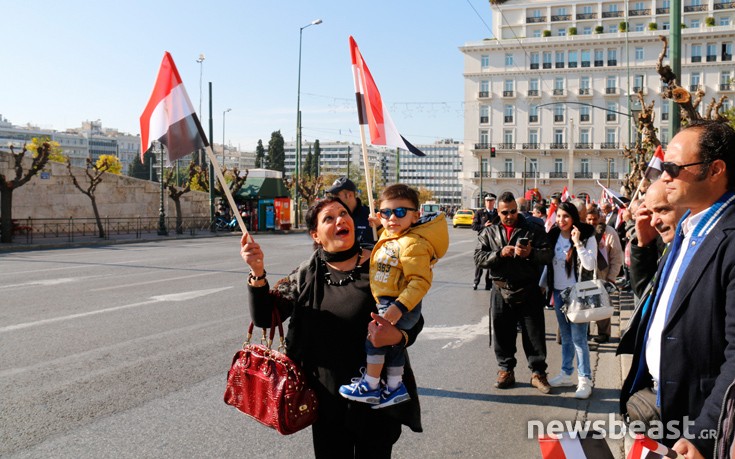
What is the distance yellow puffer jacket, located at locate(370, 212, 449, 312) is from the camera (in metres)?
3.15

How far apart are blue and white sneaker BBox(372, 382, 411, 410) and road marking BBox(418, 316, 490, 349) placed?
194 inches

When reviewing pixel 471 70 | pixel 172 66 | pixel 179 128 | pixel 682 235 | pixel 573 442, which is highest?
pixel 471 70

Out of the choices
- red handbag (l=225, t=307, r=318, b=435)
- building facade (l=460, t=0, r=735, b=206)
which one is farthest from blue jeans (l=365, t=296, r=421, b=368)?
building facade (l=460, t=0, r=735, b=206)

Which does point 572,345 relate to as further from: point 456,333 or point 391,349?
point 391,349

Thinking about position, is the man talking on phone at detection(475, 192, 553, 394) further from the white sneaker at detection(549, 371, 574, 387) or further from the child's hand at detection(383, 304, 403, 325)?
the child's hand at detection(383, 304, 403, 325)

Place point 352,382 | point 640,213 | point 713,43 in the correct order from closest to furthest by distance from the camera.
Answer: point 352,382 < point 640,213 < point 713,43

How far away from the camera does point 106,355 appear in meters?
7.10

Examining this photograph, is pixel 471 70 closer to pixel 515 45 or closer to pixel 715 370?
pixel 515 45

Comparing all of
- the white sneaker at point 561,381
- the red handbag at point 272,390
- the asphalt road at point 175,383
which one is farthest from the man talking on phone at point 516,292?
the red handbag at point 272,390

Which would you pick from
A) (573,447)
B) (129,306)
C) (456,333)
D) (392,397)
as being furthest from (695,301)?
(129,306)

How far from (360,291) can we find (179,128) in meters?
1.43

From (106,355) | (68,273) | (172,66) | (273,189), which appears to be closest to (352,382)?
(172,66)

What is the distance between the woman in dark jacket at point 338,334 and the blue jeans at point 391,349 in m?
0.04

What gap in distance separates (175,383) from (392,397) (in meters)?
3.57
